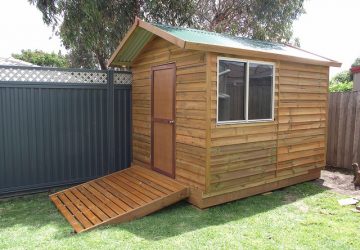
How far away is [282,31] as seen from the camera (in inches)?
422

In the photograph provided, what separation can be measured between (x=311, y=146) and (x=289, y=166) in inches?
29.3

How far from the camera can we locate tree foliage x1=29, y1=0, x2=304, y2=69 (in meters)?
8.19

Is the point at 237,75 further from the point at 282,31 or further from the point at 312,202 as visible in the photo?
the point at 282,31

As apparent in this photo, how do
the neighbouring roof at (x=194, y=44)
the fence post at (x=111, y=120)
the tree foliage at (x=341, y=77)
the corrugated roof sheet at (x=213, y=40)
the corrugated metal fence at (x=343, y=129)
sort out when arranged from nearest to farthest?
the neighbouring roof at (x=194, y=44) < the corrugated roof sheet at (x=213, y=40) < the fence post at (x=111, y=120) < the corrugated metal fence at (x=343, y=129) < the tree foliage at (x=341, y=77)

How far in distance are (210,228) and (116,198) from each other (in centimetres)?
166

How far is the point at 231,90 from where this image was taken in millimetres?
4633

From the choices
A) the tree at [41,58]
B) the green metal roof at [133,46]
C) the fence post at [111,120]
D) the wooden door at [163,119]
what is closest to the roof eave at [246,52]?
the wooden door at [163,119]

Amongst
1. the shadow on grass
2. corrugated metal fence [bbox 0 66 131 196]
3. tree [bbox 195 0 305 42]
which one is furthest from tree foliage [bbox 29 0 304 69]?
the shadow on grass

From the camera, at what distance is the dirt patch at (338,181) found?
214 inches

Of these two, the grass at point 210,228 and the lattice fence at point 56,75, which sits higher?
the lattice fence at point 56,75

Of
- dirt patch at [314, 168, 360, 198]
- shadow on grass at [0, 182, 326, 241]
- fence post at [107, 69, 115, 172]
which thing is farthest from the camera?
fence post at [107, 69, 115, 172]

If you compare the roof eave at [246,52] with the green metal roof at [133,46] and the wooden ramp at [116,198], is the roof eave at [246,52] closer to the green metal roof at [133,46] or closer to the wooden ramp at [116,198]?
the green metal roof at [133,46]

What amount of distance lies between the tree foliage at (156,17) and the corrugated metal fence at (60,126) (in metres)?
2.80

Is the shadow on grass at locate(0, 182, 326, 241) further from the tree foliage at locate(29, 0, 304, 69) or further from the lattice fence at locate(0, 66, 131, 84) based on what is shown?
the tree foliage at locate(29, 0, 304, 69)
